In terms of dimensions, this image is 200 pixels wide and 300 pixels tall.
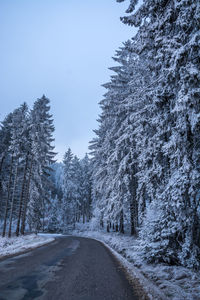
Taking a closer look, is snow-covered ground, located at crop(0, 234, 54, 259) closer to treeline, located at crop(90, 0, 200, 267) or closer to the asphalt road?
the asphalt road

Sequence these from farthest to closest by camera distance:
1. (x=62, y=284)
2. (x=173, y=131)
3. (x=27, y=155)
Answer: (x=27, y=155) < (x=173, y=131) < (x=62, y=284)

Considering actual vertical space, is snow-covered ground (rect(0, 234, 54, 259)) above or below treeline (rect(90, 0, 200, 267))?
below

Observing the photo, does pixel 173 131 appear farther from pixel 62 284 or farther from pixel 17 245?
pixel 17 245

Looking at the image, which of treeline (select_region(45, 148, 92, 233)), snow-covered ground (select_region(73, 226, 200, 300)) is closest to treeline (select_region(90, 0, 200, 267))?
snow-covered ground (select_region(73, 226, 200, 300))

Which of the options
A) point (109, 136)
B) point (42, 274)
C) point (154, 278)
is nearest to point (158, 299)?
point (154, 278)

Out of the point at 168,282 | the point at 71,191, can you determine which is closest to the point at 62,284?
the point at 168,282

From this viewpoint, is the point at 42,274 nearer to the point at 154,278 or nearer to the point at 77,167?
the point at 154,278

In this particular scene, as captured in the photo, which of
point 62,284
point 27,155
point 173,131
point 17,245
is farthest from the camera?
point 27,155

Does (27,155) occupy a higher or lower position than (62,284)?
higher

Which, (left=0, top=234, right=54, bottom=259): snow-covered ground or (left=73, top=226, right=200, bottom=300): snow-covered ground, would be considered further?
(left=0, top=234, right=54, bottom=259): snow-covered ground

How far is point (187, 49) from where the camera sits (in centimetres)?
561

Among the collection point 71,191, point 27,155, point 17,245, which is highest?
point 27,155

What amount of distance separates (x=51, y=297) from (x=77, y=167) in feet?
159

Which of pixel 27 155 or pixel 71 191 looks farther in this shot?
pixel 71 191
